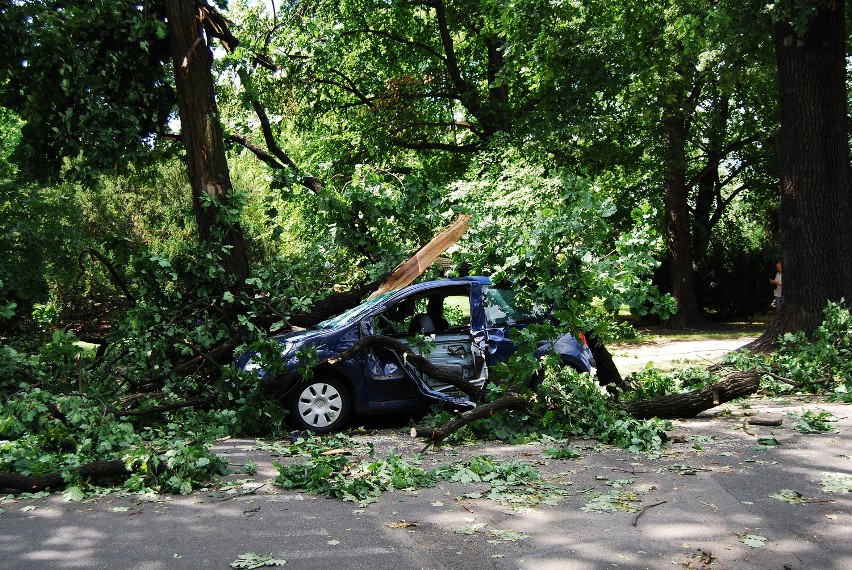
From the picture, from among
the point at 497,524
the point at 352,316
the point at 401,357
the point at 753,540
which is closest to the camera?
the point at 753,540

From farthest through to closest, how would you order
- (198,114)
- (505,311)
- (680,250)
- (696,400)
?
(680,250) < (198,114) < (505,311) < (696,400)

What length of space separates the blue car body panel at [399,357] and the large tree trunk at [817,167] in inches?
200

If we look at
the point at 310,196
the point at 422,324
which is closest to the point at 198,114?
the point at 310,196

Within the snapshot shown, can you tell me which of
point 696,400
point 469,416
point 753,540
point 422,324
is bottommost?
point 753,540

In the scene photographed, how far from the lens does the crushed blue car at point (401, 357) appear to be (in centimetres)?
905

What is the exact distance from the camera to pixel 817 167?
13.2 meters

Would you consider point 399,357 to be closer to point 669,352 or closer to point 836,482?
point 836,482

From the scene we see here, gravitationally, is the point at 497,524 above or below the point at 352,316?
below

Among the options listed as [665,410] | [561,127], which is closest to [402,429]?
[665,410]

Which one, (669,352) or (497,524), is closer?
(497,524)

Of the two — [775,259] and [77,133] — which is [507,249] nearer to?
[77,133]

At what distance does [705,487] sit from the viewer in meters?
6.08

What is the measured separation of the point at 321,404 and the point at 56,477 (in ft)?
10.7

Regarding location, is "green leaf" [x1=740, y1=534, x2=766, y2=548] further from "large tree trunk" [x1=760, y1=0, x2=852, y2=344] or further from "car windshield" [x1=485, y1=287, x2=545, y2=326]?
"large tree trunk" [x1=760, y1=0, x2=852, y2=344]
